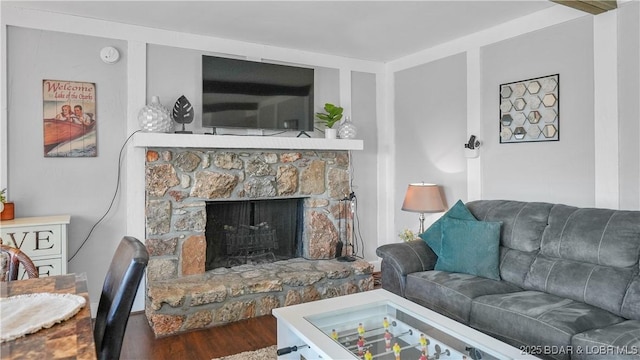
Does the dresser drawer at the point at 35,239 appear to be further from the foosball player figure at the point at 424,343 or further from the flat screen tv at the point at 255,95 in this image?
the foosball player figure at the point at 424,343

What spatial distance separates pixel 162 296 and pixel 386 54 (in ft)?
10.4

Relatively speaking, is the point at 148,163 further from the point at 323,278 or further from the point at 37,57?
the point at 323,278

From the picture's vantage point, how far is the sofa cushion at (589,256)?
2.36 meters

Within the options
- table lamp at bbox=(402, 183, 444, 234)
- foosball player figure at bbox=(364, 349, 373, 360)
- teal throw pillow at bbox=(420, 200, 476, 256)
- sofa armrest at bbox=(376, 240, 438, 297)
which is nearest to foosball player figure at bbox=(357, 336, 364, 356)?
foosball player figure at bbox=(364, 349, 373, 360)

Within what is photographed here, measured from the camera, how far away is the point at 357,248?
467 centimetres

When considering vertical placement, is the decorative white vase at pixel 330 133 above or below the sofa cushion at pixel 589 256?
above

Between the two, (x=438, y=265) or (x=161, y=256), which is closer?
(x=438, y=265)

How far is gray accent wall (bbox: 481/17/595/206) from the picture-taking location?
9.84 feet

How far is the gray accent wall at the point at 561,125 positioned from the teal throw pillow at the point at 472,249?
1.94ft

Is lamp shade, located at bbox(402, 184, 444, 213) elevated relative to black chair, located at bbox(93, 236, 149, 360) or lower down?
elevated

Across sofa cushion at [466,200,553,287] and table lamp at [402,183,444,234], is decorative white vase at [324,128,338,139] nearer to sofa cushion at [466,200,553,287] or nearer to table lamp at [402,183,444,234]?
table lamp at [402,183,444,234]

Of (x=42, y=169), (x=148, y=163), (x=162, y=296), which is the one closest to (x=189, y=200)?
(x=148, y=163)

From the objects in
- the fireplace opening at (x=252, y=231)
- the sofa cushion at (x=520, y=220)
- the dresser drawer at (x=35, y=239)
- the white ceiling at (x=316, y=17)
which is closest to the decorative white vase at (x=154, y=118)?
the white ceiling at (x=316, y=17)

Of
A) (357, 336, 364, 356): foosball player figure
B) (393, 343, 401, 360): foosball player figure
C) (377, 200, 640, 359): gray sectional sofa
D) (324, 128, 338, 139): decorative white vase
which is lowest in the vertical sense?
(393, 343, 401, 360): foosball player figure
